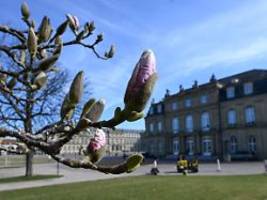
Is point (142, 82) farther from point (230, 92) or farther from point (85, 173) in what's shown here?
point (230, 92)

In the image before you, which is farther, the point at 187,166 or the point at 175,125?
the point at 175,125

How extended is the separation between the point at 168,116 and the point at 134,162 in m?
89.2

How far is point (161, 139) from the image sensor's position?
301ft

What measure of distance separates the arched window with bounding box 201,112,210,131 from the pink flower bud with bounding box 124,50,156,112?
261 ft

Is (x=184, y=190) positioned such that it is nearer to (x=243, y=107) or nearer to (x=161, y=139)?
(x=243, y=107)

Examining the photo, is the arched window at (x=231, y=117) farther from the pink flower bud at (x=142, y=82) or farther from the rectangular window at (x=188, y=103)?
the pink flower bud at (x=142, y=82)

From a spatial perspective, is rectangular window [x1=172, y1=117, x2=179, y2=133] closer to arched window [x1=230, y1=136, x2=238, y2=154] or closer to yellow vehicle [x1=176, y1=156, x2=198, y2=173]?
arched window [x1=230, y1=136, x2=238, y2=154]

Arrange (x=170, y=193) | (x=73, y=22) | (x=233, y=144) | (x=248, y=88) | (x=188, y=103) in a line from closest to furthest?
(x=73, y=22) → (x=170, y=193) → (x=248, y=88) → (x=233, y=144) → (x=188, y=103)

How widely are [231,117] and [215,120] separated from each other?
12.0ft

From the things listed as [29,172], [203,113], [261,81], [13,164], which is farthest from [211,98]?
[29,172]

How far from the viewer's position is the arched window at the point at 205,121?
80.6 metres

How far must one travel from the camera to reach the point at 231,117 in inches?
2995

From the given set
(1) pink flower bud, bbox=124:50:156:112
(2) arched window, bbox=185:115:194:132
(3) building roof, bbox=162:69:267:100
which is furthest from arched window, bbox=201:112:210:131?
(1) pink flower bud, bbox=124:50:156:112

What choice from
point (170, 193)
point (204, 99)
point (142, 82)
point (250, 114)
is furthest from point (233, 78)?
point (142, 82)
